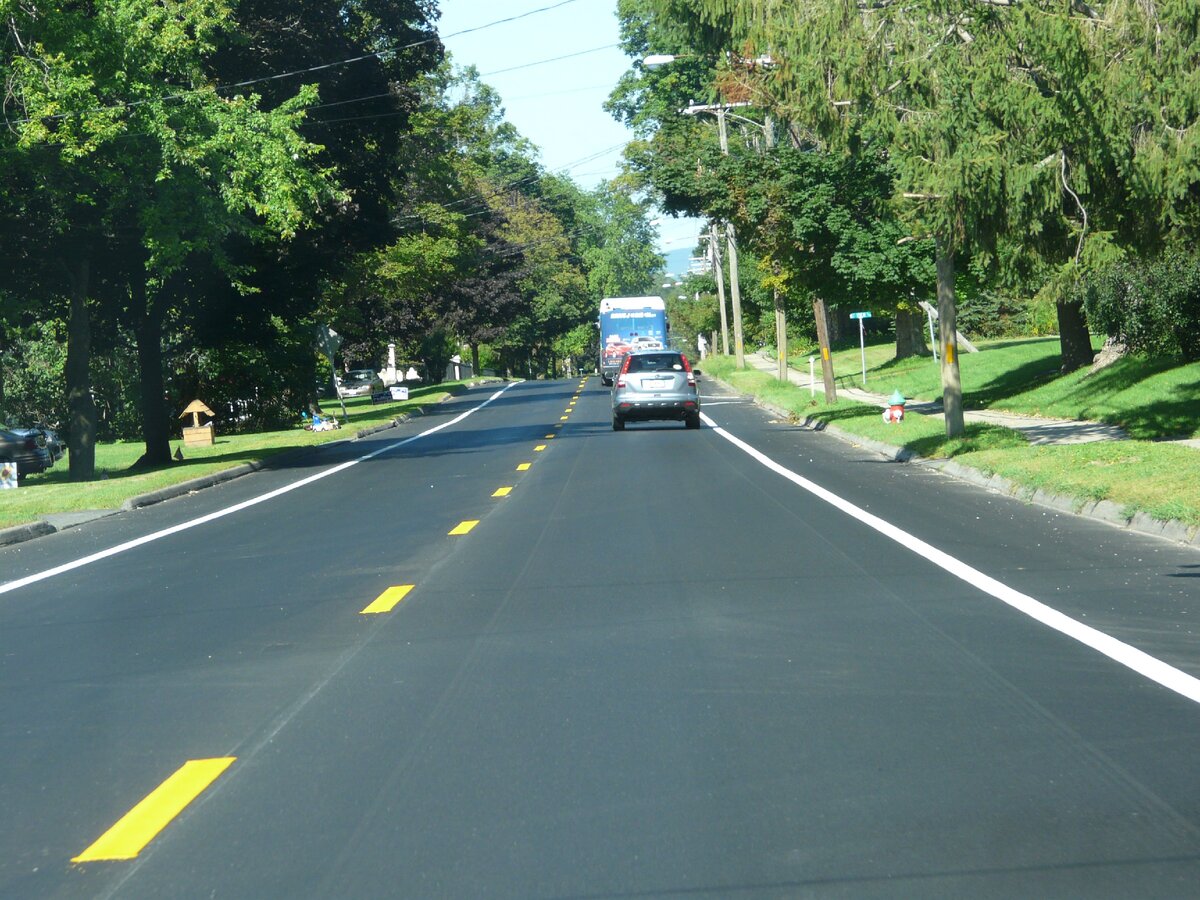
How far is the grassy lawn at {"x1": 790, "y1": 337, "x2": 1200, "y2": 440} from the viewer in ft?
85.0

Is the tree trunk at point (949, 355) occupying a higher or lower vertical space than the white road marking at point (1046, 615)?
higher

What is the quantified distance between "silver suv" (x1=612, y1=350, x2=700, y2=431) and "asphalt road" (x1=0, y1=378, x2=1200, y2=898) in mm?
19196

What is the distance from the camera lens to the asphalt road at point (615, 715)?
532 centimetres

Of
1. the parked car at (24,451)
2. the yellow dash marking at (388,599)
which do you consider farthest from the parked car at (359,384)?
the yellow dash marking at (388,599)

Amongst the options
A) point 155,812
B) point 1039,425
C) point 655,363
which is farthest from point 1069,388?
point 155,812

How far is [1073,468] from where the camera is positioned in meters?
18.1

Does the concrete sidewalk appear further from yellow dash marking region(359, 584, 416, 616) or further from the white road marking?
yellow dash marking region(359, 584, 416, 616)

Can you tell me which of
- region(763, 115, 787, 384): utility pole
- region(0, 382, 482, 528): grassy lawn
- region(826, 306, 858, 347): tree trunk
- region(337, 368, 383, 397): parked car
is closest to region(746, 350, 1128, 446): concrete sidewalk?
region(763, 115, 787, 384): utility pole

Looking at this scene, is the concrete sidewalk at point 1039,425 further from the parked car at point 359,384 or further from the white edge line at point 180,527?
the parked car at point 359,384

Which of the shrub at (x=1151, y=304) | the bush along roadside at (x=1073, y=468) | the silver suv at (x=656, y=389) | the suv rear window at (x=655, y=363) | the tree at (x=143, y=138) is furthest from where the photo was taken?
the suv rear window at (x=655, y=363)

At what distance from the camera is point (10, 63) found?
25.0 metres

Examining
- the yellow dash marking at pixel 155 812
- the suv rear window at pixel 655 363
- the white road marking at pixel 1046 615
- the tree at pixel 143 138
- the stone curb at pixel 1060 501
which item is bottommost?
the stone curb at pixel 1060 501

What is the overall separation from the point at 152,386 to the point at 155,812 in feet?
92.4

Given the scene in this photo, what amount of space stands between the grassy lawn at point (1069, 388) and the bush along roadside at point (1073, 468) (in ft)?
8.27
